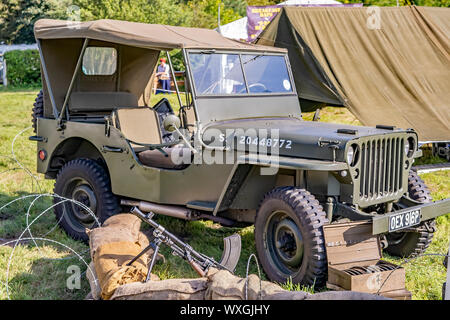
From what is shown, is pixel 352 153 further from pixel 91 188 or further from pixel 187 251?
pixel 91 188

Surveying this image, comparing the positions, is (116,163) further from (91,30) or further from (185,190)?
(91,30)

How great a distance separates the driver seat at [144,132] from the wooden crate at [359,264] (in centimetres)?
155

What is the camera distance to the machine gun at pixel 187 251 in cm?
366

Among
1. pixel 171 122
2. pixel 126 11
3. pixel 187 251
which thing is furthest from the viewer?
pixel 126 11

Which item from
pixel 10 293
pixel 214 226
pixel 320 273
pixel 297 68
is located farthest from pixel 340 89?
pixel 10 293

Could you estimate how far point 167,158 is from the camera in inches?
201

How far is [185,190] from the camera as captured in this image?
15.7 ft

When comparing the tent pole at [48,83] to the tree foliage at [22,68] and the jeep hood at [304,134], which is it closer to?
the jeep hood at [304,134]

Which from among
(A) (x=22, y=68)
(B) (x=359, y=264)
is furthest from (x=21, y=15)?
(B) (x=359, y=264)

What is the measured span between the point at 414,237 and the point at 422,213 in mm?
571

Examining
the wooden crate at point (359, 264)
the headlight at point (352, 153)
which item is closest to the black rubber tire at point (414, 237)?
the wooden crate at point (359, 264)

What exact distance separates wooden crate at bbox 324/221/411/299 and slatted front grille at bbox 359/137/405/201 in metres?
0.35

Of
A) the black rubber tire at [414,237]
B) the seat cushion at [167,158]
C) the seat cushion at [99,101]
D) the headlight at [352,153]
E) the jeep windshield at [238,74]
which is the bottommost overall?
the black rubber tire at [414,237]

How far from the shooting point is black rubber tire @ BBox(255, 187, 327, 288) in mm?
3922
